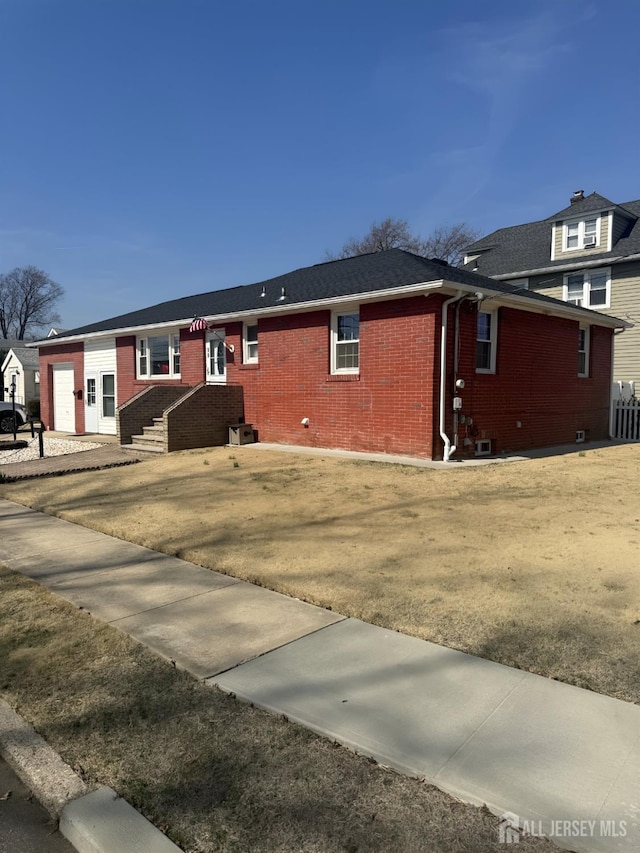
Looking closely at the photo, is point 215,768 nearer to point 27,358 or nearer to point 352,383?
point 352,383

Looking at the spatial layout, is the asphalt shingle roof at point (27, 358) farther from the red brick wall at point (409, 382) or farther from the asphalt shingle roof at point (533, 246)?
the asphalt shingle roof at point (533, 246)

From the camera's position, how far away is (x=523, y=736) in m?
2.75

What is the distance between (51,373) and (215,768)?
79.6ft

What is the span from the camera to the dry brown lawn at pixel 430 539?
389 cm

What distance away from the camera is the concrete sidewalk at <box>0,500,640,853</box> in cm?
234

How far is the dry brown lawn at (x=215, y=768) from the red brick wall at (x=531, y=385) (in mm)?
9562

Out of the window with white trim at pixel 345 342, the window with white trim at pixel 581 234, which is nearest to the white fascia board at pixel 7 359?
the window with white trim at pixel 345 342

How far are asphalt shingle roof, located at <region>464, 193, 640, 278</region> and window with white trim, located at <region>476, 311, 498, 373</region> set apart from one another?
1141 cm

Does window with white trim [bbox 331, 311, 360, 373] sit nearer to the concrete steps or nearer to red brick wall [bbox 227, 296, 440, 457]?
red brick wall [bbox 227, 296, 440, 457]

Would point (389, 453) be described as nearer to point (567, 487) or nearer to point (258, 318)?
point (567, 487)

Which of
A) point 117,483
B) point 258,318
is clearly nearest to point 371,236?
point 258,318

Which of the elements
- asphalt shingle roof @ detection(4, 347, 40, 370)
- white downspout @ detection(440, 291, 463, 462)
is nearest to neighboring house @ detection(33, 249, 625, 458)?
white downspout @ detection(440, 291, 463, 462)

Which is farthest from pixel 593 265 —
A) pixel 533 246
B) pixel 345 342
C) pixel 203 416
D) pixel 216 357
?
pixel 203 416

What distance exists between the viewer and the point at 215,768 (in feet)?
8.46
